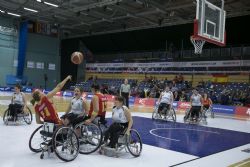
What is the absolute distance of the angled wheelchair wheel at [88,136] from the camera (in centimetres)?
511

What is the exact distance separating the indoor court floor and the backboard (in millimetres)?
2627

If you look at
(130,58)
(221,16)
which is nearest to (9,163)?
(221,16)

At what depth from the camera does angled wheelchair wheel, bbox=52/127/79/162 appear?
14.6 ft

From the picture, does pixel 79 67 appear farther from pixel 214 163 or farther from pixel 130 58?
pixel 214 163

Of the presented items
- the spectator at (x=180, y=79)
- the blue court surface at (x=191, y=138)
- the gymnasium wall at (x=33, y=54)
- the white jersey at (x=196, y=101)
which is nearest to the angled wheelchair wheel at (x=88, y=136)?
the blue court surface at (x=191, y=138)

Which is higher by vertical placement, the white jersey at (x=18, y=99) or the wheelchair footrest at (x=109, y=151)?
the white jersey at (x=18, y=99)

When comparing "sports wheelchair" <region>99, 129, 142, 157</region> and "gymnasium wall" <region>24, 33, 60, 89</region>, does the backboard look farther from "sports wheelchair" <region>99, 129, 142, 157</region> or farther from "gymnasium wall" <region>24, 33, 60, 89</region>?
"gymnasium wall" <region>24, 33, 60, 89</region>

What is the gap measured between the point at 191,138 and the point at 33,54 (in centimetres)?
2276

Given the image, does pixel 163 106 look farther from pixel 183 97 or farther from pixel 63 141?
pixel 183 97

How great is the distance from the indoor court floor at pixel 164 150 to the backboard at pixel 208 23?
2.63m

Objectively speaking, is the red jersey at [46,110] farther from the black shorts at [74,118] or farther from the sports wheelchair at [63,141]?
the black shorts at [74,118]

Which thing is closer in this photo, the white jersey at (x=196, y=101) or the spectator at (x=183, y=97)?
the white jersey at (x=196, y=101)

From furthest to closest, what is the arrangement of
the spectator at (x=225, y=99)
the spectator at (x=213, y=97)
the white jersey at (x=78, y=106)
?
1. the spectator at (x=213, y=97)
2. the spectator at (x=225, y=99)
3. the white jersey at (x=78, y=106)

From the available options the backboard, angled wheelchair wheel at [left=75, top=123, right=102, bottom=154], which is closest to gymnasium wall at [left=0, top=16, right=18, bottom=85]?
the backboard
